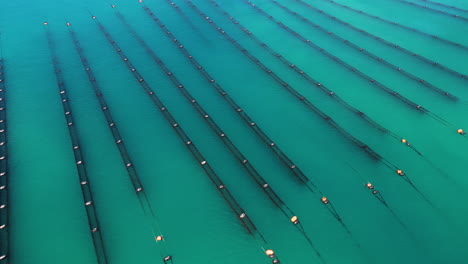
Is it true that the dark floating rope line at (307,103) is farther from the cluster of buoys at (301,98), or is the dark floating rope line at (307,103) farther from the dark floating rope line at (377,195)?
the dark floating rope line at (377,195)

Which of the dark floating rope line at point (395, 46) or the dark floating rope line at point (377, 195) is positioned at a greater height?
the dark floating rope line at point (395, 46)

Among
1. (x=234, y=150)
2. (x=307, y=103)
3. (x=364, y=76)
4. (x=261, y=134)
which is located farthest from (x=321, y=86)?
(x=234, y=150)

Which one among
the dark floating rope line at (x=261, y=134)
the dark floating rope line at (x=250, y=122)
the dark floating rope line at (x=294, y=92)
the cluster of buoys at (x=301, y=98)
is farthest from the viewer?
the cluster of buoys at (x=301, y=98)

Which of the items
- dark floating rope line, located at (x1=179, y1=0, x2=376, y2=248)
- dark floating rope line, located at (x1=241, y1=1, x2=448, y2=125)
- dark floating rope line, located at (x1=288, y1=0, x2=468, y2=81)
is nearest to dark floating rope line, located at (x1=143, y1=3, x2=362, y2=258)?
dark floating rope line, located at (x1=179, y1=0, x2=376, y2=248)

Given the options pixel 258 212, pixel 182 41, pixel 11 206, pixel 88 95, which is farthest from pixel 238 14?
pixel 11 206

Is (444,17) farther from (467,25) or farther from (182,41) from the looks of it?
(182,41)

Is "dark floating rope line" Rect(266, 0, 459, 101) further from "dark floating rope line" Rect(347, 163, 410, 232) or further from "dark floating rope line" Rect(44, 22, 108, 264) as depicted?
"dark floating rope line" Rect(44, 22, 108, 264)

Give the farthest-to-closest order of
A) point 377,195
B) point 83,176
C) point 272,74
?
1. point 272,74
2. point 83,176
3. point 377,195

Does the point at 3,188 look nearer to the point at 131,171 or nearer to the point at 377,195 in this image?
the point at 131,171

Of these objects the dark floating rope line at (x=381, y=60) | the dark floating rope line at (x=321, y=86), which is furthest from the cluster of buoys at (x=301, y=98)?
the dark floating rope line at (x=381, y=60)
